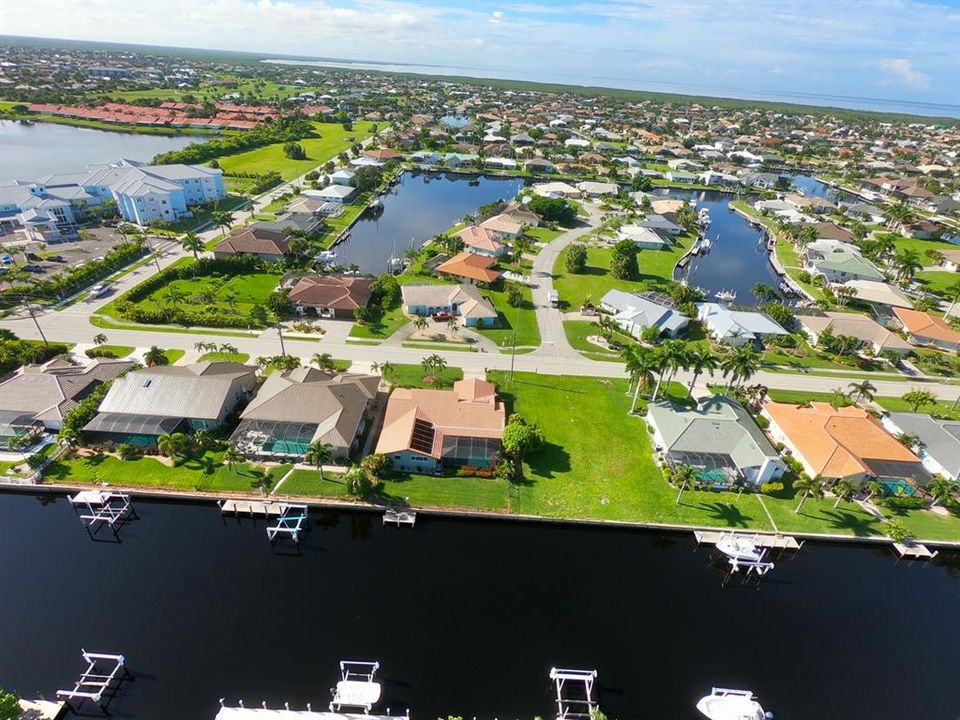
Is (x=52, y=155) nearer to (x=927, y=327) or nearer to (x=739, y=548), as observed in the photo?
(x=739, y=548)

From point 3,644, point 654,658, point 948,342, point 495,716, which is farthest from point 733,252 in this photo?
point 3,644

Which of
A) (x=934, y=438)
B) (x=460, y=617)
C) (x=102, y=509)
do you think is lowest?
(x=102, y=509)

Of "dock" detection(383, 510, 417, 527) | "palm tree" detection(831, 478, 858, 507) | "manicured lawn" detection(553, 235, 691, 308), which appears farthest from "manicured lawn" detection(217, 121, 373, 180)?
"palm tree" detection(831, 478, 858, 507)

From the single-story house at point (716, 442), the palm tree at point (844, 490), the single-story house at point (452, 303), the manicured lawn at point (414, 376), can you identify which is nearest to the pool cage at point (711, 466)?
the single-story house at point (716, 442)

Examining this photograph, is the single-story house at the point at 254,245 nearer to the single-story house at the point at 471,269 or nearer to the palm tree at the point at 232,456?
the single-story house at the point at 471,269

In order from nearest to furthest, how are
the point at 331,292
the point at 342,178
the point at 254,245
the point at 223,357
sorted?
the point at 223,357, the point at 331,292, the point at 254,245, the point at 342,178

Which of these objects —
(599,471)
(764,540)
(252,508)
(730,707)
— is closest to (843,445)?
(764,540)
